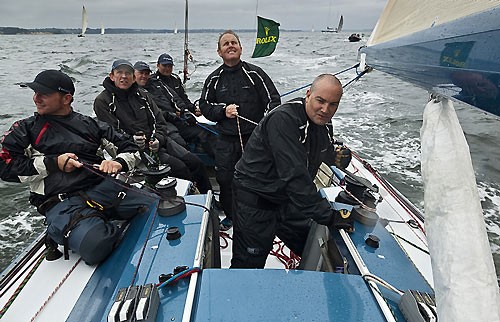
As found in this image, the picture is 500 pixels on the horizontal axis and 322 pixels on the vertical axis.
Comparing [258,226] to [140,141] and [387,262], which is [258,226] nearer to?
[387,262]

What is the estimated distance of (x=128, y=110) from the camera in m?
3.46

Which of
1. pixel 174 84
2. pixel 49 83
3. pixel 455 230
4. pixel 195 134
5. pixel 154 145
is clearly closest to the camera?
pixel 455 230

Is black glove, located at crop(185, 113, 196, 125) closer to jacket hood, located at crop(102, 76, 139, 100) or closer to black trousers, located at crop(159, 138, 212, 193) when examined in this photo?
black trousers, located at crop(159, 138, 212, 193)

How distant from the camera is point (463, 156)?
69 cm

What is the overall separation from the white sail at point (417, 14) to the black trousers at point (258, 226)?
3.95ft

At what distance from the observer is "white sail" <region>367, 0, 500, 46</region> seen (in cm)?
70

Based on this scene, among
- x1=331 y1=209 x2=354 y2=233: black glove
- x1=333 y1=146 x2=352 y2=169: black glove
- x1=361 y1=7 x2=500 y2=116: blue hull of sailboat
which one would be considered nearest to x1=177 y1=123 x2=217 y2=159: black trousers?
x1=333 y1=146 x2=352 y2=169: black glove

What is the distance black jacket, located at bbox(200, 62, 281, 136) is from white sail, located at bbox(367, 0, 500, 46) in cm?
175

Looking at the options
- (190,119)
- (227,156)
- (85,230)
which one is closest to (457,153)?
(85,230)

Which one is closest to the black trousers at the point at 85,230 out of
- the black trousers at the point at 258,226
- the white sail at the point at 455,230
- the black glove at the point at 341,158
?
the black trousers at the point at 258,226

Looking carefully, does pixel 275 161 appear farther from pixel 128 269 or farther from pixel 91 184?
pixel 91 184

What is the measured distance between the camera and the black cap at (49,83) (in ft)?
6.29

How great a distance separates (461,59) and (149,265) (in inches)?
61.4

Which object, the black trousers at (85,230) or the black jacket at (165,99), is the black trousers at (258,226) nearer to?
the black trousers at (85,230)
